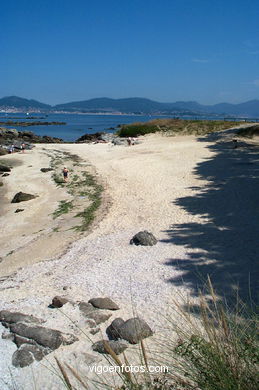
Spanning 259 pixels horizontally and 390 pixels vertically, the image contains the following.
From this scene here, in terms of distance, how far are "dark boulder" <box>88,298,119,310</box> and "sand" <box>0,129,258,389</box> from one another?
0.66 feet

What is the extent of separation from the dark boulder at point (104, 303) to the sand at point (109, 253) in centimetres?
20

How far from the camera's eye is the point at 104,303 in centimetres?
787

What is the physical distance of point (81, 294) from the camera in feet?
28.3

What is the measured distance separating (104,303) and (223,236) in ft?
17.4

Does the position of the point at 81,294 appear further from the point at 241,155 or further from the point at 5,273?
the point at 241,155

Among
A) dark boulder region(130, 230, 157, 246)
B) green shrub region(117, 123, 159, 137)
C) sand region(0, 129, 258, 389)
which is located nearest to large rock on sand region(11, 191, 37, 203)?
sand region(0, 129, 258, 389)

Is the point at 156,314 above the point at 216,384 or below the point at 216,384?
below

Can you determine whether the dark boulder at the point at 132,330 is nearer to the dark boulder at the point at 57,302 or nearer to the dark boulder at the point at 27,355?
the dark boulder at the point at 27,355

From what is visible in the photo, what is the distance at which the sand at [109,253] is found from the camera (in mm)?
8055

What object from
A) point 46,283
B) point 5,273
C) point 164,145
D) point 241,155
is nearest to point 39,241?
point 5,273

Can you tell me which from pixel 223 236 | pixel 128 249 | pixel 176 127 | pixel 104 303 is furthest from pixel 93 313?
pixel 176 127

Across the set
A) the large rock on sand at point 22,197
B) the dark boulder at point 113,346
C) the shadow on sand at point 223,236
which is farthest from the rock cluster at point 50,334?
the large rock on sand at point 22,197

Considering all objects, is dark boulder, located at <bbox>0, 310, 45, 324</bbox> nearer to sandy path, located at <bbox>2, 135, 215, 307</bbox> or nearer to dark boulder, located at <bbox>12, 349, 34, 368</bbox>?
dark boulder, located at <bbox>12, 349, 34, 368</bbox>

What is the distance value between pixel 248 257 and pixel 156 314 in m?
3.74
